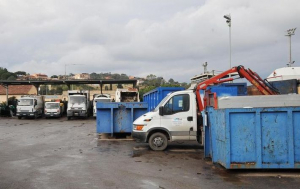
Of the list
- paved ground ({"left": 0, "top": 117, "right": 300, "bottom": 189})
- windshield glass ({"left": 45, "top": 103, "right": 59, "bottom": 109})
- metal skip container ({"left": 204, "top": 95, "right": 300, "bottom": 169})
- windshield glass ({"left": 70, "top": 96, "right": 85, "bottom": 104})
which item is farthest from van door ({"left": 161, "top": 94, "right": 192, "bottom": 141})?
windshield glass ({"left": 45, "top": 103, "right": 59, "bottom": 109})

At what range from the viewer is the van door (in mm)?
12078

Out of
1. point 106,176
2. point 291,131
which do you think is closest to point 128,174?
point 106,176

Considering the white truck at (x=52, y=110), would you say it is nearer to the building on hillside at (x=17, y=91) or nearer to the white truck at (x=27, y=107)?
the white truck at (x=27, y=107)

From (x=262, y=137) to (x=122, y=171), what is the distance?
3.72 m

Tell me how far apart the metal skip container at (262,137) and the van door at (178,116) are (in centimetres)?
366

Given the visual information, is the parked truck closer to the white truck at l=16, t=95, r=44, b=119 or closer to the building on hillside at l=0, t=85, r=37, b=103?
the white truck at l=16, t=95, r=44, b=119

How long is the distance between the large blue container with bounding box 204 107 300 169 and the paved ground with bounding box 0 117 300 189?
32 centimetres

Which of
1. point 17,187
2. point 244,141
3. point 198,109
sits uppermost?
point 198,109

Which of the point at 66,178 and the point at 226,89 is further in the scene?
the point at 226,89

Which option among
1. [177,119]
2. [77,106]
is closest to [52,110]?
[77,106]

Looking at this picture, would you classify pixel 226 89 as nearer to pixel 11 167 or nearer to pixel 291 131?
pixel 291 131

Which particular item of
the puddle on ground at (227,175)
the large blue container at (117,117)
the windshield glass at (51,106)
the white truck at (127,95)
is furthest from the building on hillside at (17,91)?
the puddle on ground at (227,175)

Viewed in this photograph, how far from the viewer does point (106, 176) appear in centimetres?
820

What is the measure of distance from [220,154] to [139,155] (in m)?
3.42
